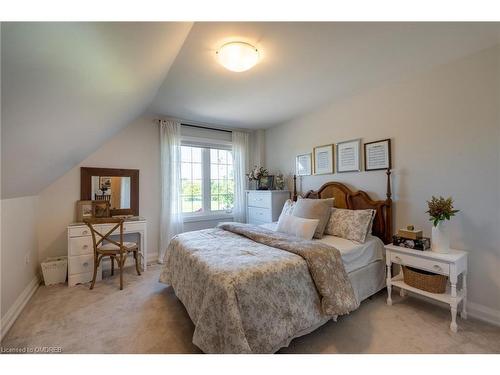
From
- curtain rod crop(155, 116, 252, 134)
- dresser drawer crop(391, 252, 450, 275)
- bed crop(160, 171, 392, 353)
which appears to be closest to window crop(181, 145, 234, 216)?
curtain rod crop(155, 116, 252, 134)

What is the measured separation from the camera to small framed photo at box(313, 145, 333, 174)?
3182 mm

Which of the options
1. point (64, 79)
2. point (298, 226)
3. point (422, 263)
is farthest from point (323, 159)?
point (64, 79)

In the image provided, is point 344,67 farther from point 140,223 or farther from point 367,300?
point 140,223

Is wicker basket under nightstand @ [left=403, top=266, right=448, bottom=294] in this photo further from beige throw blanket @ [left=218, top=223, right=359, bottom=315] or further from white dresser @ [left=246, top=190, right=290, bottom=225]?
white dresser @ [left=246, top=190, right=290, bottom=225]

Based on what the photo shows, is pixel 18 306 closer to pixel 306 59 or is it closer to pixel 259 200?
pixel 259 200

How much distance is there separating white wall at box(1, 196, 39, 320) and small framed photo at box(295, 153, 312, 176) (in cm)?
344

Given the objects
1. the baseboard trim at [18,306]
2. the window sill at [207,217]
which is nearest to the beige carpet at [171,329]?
the baseboard trim at [18,306]

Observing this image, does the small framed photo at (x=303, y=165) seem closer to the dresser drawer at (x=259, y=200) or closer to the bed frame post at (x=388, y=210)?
the dresser drawer at (x=259, y=200)

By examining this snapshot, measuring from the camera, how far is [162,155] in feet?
11.7

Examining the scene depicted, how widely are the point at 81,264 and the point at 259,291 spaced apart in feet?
8.18

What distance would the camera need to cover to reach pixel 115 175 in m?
3.30

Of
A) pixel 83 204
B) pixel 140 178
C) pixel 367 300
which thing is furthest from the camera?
pixel 140 178

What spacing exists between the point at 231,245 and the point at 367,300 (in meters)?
1.53
